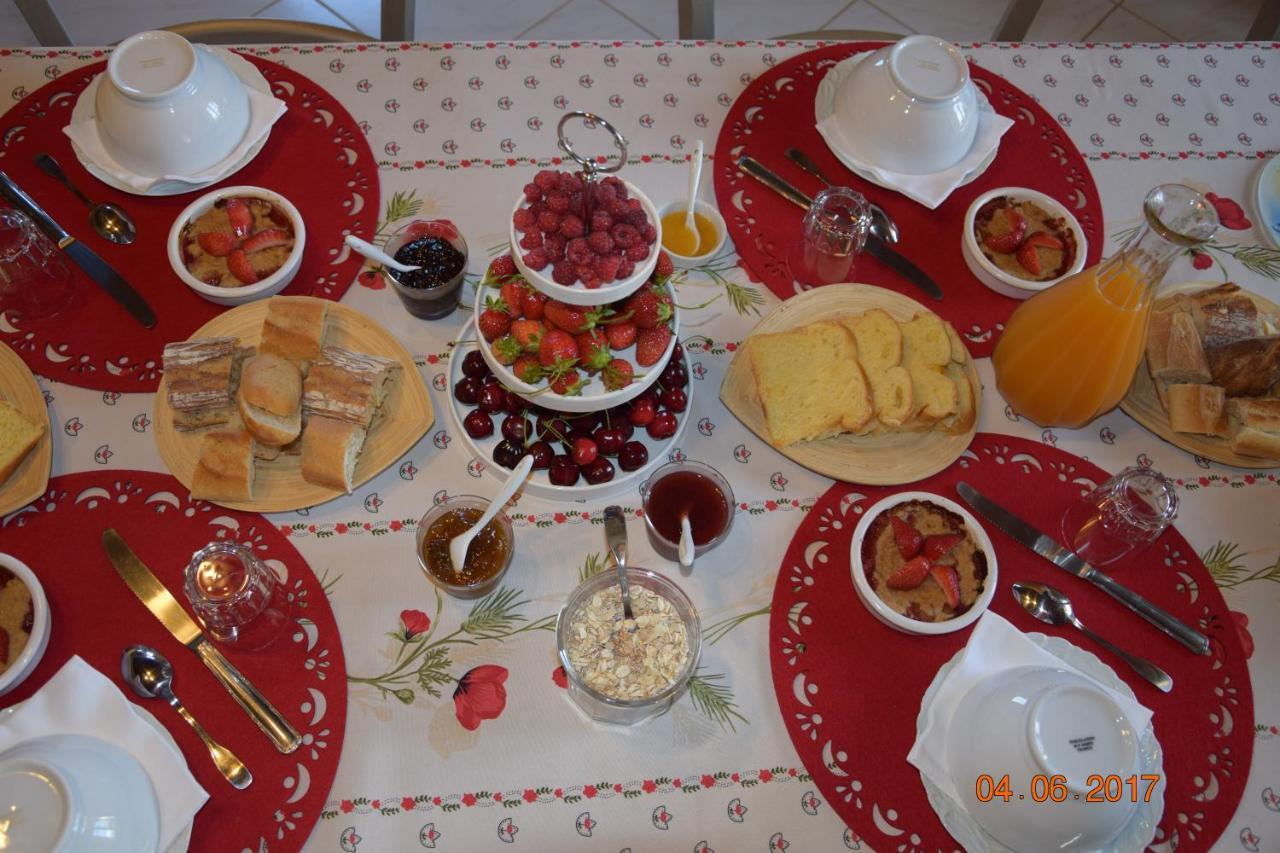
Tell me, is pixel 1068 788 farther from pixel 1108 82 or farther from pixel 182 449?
pixel 1108 82

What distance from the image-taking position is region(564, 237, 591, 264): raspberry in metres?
1.37

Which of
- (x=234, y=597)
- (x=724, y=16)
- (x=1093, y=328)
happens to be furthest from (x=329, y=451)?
(x=724, y=16)

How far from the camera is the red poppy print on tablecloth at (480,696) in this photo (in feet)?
4.75

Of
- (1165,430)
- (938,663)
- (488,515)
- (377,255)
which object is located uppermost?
(377,255)

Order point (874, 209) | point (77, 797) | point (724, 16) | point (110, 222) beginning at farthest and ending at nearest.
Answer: point (724, 16) → point (874, 209) → point (110, 222) → point (77, 797)

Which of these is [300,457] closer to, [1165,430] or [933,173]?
[933,173]

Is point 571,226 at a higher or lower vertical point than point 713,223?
higher

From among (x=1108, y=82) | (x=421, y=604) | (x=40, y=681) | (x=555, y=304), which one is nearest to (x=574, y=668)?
(x=421, y=604)

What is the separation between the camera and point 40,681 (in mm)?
1401

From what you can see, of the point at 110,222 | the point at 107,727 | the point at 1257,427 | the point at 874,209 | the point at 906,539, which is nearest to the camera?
the point at 107,727

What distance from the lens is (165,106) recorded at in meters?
1.67

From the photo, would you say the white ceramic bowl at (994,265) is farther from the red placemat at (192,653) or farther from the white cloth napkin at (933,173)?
the red placemat at (192,653)

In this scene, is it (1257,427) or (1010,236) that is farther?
(1010,236)

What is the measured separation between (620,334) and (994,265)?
842 millimetres
